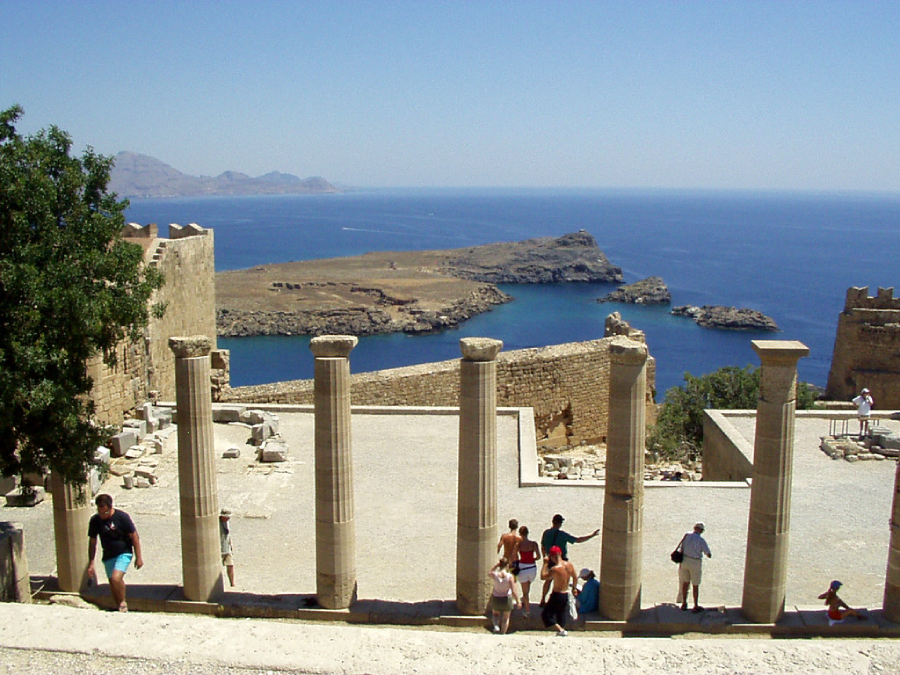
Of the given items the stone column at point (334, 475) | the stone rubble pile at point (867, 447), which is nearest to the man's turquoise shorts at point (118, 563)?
the stone column at point (334, 475)

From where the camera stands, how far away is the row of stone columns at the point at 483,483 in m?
8.48

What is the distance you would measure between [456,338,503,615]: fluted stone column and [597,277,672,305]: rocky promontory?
8556 cm

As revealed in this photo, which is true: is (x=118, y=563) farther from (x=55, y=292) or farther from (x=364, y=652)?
(x=364, y=652)

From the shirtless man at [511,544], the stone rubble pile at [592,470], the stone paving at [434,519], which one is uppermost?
the shirtless man at [511,544]

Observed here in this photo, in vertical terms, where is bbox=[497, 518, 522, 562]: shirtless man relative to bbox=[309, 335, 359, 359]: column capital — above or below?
below

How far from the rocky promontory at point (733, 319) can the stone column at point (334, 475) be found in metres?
73.1

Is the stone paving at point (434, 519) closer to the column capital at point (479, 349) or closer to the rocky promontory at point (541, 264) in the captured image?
the column capital at point (479, 349)

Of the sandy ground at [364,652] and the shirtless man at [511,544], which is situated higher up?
the shirtless man at [511,544]

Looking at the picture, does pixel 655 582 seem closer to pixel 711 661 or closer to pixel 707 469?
pixel 711 661

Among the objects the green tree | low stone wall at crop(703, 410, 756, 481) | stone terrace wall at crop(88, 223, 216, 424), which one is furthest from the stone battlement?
the green tree

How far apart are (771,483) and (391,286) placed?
86281 mm

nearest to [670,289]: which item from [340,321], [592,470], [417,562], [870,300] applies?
[340,321]

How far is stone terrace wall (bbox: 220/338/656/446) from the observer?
1794 centimetres

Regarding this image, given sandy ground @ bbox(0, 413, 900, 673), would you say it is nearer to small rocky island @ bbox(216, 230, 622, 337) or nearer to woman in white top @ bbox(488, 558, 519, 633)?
woman in white top @ bbox(488, 558, 519, 633)
